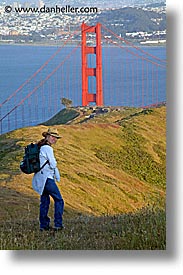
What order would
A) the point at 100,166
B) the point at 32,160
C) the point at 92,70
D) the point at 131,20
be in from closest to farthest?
1. the point at 32,160
2. the point at 131,20
3. the point at 92,70
4. the point at 100,166

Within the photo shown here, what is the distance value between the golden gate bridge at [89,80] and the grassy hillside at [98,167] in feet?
1.07

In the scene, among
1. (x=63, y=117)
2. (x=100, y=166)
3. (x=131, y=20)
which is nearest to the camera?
(x=131, y=20)

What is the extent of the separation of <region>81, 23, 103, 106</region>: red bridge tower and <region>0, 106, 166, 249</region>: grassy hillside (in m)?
0.71

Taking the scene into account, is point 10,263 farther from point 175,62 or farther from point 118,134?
point 118,134

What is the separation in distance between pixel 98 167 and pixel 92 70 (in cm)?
196

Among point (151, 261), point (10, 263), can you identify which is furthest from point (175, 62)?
point (10, 263)

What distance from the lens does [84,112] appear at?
12516mm

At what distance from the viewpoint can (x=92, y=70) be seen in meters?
9.98

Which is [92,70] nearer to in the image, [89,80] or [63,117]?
[89,80]

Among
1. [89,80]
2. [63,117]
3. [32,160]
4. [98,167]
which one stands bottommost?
[98,167]

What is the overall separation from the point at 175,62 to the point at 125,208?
400cm

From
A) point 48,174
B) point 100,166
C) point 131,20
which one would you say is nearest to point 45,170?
point 48,174

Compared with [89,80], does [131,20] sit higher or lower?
higher

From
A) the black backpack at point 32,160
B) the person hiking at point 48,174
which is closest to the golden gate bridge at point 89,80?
the person hiking at point 48,174
